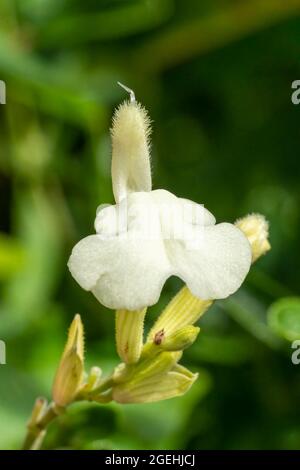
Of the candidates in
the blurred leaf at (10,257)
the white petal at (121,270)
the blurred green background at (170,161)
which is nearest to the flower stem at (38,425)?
the white petal at (121,270)

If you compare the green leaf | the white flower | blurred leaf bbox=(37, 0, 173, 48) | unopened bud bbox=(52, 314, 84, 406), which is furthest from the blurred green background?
the white flower

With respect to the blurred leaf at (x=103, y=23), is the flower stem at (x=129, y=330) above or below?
below

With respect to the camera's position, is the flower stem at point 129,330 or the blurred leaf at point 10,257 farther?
the blurred leaf at point 10,257

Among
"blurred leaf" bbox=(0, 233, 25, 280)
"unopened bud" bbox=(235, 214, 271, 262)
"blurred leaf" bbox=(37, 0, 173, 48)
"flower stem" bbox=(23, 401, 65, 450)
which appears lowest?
"flower stem" bbox=(23, 401, 65, 450)

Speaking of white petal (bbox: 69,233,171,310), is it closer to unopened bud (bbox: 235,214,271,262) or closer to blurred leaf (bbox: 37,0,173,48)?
unopened bud (bbox: 235,214,271,262)

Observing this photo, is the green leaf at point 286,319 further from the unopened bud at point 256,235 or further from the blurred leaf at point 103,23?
the blurred leaf at point 103,23

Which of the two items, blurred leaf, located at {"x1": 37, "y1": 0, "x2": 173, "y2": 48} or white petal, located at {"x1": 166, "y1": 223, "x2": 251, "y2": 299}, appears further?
blurred leaf, located at {"x1": 37, "y1": 0, "x2": 173, "y2": 48}
